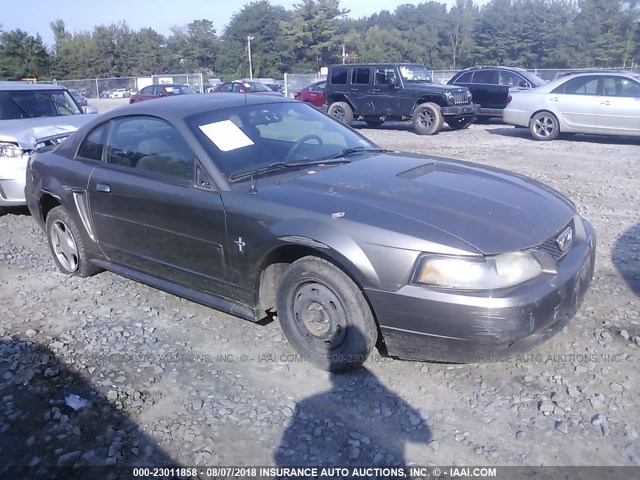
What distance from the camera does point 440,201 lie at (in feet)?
10.6

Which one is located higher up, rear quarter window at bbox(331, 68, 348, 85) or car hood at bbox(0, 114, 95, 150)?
rear quarter window at bbox(331, 68, 348, 85)

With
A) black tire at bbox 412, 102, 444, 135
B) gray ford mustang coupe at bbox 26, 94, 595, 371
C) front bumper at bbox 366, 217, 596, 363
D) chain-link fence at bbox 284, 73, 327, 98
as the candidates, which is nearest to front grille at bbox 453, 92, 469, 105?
black tire at bbox 412, 102, 444, 135

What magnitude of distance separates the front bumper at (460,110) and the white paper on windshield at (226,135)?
453 inches

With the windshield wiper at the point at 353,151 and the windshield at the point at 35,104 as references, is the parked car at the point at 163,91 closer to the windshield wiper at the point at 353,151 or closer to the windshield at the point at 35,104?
the windshield at the point at 35,104

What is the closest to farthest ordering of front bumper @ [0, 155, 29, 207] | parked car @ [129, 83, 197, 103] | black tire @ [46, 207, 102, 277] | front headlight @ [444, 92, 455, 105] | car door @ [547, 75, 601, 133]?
black tire @ [46, 207, 102, 277] < front bumper @ [0, 155, 29, 207] < car door @ [547, 75, 601, 133] < front headlight @ [444, 92, 455, 105] < parked car @ [129, 83, 197, 103]

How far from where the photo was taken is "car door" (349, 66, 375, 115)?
619 inches

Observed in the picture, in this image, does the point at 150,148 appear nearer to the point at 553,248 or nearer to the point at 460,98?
the point at 553,248

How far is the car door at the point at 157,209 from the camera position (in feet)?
12.0

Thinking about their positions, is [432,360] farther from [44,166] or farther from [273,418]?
[44,166]

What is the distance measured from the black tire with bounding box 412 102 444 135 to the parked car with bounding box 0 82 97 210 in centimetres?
892

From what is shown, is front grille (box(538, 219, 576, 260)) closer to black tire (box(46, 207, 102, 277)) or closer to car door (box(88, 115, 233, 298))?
car door (box(88, 115, 233, 298))

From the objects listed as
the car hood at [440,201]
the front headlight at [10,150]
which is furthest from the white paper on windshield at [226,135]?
the front headlight at [10,150]

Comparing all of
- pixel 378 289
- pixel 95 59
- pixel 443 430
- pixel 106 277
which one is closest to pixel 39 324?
pixel 106 277

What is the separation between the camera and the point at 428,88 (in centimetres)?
1477
